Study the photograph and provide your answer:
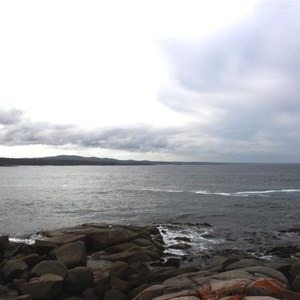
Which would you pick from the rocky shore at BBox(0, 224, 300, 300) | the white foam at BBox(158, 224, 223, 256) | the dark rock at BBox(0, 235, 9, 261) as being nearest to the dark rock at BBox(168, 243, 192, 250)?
the rocky shore at BBox(0, 224, 300, 300)

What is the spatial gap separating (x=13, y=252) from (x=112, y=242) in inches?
230

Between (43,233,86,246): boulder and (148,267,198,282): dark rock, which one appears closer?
(148,267,198,282): dark rock

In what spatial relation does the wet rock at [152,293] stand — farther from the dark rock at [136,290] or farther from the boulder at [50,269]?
the boulder at [50,269]

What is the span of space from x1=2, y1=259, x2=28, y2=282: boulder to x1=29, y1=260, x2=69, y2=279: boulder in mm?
674

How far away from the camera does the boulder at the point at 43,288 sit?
14734mm

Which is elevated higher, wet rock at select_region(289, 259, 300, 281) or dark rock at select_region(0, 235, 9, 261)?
wet rock at select_region(289, 259, 300, 281)

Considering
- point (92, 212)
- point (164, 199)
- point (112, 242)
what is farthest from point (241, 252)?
point (164, 199)

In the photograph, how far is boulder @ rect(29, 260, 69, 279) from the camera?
1620 centimetres

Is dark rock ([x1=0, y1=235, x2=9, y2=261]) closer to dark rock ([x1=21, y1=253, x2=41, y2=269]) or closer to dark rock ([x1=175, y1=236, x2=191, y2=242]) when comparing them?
dark rock ([x1=21, y1=253, x2=41, y2=269])

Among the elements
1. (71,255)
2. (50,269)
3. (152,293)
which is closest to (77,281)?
(50,269)

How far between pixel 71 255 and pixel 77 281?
11.1 ft

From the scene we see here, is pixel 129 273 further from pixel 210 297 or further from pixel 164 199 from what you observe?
pixel 164 199

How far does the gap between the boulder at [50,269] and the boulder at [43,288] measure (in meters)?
1.10

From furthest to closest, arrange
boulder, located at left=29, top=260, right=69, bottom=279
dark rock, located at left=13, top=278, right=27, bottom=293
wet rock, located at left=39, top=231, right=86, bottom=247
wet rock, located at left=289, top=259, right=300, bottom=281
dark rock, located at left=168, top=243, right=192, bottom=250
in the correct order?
dark rock, located at left=168, top=243, right=192, bottom=250
wet rock, located at left=39, top=231, right=86, bottom=247
boulder, located at left=29, top=260, right=69, bottom=279
dark rock, located at left=13, top=278, right=27, bottom=293
wet rock, located at left=289, top=259, right=300, bottom=281
